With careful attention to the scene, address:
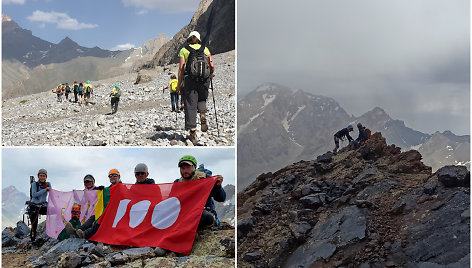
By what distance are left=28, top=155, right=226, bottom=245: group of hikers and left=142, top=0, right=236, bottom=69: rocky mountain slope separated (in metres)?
51.2

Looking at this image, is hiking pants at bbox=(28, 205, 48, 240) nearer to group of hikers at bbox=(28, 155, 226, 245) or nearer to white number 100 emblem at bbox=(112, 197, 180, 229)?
group of hikers at bbox=(28, 155, 226, 245)

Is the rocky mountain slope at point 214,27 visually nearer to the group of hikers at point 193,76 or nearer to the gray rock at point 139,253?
the group of hikers at point 193,76

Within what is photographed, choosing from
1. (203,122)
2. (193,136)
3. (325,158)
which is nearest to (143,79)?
(325,158)

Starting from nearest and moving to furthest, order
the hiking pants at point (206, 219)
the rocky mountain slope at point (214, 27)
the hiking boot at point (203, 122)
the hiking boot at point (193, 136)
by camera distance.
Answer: the hiking pants at point (206, 219) < the hiking boot at point (193, 136) < the hiking boot at point (203, 122) < the rocky mountain slope at point (214, 27)

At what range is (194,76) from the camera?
6426mm

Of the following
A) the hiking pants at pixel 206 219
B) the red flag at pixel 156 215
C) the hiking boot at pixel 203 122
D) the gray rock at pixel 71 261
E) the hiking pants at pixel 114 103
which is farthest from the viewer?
the hiking pants at pixel 114 103

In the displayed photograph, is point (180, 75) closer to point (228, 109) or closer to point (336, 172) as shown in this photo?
point (228, 109)

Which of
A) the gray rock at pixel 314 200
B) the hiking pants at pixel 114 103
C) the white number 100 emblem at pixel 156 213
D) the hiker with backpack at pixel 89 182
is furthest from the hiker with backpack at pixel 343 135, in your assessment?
the hiking pants at pixel 114 103

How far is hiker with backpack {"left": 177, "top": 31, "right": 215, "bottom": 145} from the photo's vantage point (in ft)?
20.9

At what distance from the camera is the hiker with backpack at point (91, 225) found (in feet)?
21.2

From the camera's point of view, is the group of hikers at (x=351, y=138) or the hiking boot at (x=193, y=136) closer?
the hiking boot at (x=193, y=136)

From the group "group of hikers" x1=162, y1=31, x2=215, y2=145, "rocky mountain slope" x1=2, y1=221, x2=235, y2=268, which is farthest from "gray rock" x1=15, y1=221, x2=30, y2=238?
"group of hikers" x1=162, y1=31, x2=215, y2=145

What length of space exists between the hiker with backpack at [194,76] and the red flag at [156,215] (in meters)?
1.15

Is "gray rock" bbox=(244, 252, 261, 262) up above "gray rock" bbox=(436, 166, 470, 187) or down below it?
below
